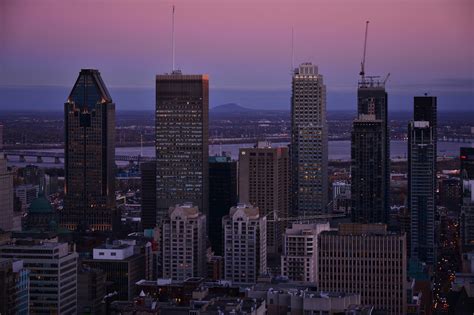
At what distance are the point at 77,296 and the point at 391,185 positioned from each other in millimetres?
8075

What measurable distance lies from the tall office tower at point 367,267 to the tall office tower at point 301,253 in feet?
1.93

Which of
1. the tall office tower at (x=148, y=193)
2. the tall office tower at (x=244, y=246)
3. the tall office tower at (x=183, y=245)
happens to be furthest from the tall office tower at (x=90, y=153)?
the tall office tower at (x=244, y=246)

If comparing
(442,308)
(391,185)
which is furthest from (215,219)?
(442,308)

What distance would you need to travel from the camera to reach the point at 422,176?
20406mm

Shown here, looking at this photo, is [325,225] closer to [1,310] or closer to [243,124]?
[243,124]

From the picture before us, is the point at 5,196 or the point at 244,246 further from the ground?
the point at 5,196

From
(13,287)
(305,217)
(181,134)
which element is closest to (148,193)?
(181,134)

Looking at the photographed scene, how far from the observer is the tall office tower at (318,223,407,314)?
13602 mm

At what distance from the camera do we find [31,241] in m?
14.6

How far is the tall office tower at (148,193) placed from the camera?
791 inches

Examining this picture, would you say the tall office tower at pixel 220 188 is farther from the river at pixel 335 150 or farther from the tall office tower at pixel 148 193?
the tall office tower at pixel 148 193

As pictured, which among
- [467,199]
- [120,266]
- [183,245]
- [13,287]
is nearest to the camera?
[13,287]

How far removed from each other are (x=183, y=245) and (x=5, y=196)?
2846 millimetres

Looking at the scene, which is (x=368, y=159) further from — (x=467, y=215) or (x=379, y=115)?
(x=467, y=215)
